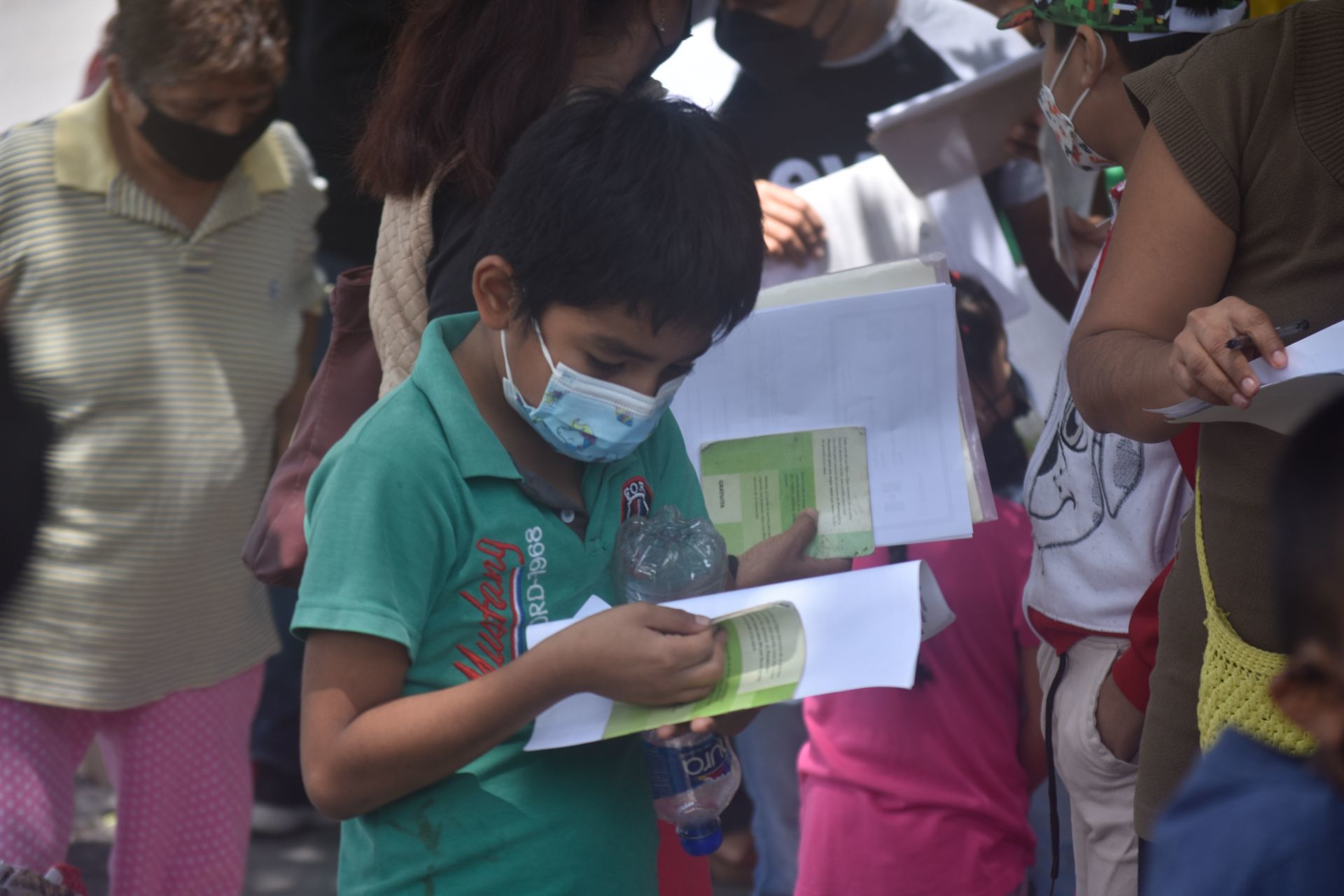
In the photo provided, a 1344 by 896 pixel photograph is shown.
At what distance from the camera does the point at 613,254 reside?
1469mm

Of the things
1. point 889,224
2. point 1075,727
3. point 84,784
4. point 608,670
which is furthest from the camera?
point 84,784

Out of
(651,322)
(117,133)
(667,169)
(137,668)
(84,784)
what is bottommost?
(84,784)

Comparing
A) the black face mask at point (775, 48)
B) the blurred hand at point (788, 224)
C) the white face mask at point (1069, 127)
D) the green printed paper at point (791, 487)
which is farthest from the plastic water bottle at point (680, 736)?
the black face mask at point (775, 48)

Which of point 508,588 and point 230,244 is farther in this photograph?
point 230,244

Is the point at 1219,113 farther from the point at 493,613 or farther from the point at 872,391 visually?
the point at 493,613

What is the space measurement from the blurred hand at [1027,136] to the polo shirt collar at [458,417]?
1.71 metres

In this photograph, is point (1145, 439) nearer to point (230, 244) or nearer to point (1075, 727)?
point (1075, 727)

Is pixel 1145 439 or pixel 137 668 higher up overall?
pixel 1145 439

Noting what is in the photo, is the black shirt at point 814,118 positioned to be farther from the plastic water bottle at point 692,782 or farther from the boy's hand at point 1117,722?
the plastic water bottle at point 692,782

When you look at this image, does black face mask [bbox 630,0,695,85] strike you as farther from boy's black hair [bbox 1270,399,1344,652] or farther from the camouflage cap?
boy's black hair [bbox 1270,399,1344,652]

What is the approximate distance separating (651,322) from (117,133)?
1927 mm

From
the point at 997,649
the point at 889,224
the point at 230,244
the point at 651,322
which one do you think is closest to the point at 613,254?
the point at 651,322

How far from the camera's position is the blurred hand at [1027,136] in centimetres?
287

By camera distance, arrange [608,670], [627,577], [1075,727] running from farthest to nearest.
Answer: [1075,727] < [627,577] < [608,670]
